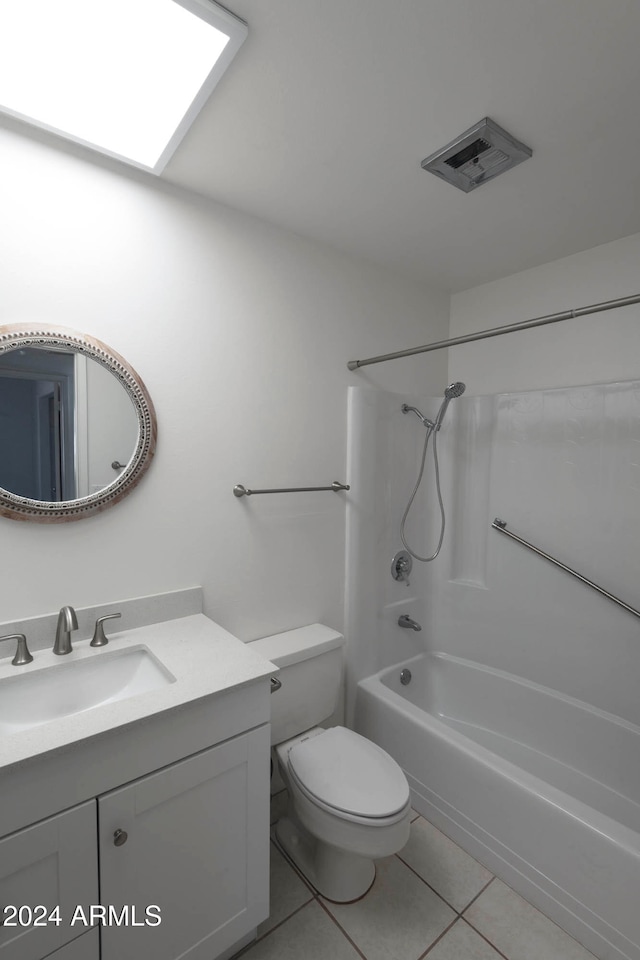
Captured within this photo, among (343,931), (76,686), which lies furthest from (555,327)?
(343,931)

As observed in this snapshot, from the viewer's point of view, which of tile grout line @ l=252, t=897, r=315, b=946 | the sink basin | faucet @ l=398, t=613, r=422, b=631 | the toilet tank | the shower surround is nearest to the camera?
the sink basin

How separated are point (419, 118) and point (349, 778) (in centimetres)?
199

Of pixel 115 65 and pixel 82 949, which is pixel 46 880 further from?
pixel 115 65

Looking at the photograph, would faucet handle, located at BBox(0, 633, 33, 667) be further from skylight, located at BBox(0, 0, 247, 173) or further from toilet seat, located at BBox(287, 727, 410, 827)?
skylight, located at BBox(0, 0, 247, 173)

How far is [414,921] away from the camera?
1.40 metres

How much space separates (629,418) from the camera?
5.91 feet

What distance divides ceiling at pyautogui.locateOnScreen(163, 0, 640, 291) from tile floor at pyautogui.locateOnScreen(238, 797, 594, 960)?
7.95ft

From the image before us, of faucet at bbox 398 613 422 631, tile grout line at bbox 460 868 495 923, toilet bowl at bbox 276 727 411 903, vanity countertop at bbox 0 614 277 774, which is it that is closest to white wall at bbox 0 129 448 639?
vanity countertop at bbox 0 614 277 774

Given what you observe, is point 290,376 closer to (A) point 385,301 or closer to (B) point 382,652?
(A) point 385,301

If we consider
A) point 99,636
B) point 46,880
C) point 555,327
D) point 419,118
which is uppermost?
point 419,118

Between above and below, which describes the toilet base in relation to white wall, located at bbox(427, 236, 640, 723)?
below

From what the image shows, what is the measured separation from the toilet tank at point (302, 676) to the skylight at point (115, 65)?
1730 millimetres

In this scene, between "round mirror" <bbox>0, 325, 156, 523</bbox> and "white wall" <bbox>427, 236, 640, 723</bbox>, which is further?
"white wall" <bbox>427, 236, 640, 723</bbox>

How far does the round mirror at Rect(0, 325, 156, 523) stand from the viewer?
122cm
